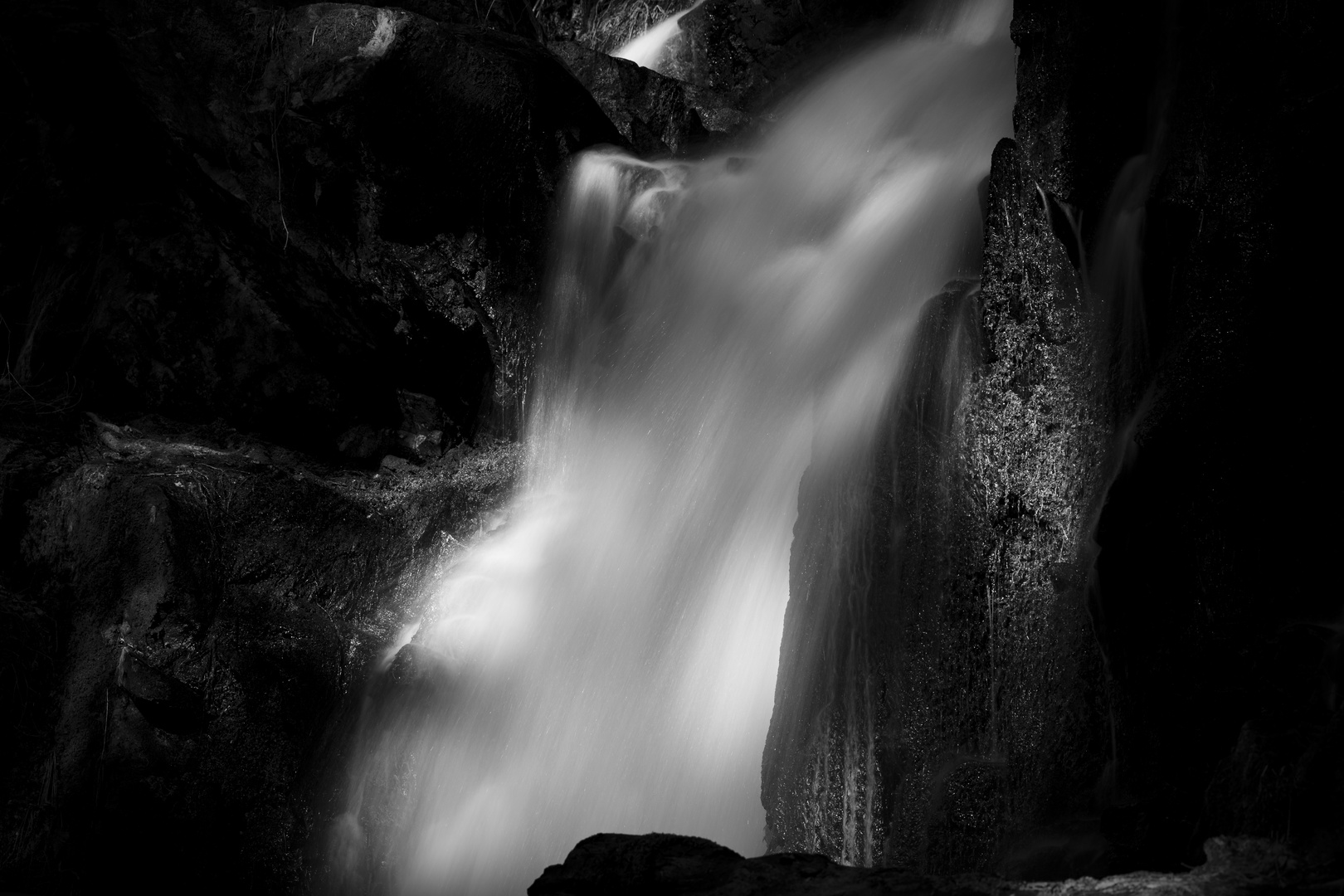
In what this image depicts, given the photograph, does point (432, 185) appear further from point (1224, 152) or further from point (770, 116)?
point (1224, 152)

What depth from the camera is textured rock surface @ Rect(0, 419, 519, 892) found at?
19.2 feet

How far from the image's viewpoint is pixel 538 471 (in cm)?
827

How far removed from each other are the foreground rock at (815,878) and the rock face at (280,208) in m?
5.13

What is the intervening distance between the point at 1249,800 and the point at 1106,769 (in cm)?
110

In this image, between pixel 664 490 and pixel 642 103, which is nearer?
pixel 664 490

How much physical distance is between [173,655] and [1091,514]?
474 cm

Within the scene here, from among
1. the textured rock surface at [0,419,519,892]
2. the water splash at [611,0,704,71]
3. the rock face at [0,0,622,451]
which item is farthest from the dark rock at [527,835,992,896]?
the water splash at [611,0,704,71]

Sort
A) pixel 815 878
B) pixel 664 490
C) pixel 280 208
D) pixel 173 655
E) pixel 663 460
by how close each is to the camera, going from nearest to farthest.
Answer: pixel 815 878 → pixel 173 655 → pixel 664 490 → pixel 663 460 → pixel 280 208

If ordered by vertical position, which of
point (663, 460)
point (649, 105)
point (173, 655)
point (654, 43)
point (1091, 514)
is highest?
point (654, 43)

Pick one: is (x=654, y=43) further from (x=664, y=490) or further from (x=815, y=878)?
(x=815, y=878)

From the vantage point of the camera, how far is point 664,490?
745 centimetres

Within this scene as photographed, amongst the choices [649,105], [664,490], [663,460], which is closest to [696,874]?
[664,490]

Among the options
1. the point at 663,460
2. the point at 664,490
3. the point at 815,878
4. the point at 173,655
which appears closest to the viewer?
the point at 815,878

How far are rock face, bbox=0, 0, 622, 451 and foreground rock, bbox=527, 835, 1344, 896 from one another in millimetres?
5133
